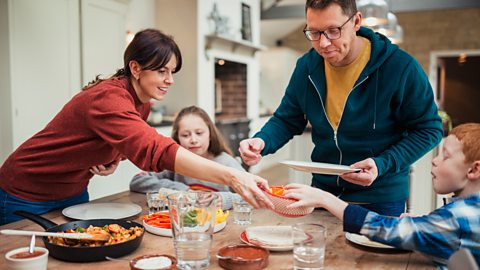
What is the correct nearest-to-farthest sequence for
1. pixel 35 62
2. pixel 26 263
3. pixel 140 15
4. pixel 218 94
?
pixel 26 263 < pixel 35 62 < pixel 140 15 < pixel 218 94

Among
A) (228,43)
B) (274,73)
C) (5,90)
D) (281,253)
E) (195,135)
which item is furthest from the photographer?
(274,73)

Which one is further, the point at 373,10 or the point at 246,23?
the point at 246,23

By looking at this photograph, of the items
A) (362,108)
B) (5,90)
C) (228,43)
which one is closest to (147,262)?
(362,108)

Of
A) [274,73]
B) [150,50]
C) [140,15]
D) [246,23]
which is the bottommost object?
[150,50]

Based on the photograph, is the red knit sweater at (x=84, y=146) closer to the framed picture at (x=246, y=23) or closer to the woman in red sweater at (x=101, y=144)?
the woman in red sweater at (x=101, y=144)

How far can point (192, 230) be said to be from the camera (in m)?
1.14

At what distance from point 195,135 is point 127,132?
37.1 inches

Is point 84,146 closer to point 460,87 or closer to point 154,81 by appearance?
point 154,81

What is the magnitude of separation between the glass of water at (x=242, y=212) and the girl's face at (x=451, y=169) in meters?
0.58

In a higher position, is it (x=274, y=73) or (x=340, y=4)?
(x=274, y=73)

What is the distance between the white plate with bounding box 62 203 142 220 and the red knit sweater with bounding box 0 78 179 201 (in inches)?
3.9

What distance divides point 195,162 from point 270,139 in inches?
24.9

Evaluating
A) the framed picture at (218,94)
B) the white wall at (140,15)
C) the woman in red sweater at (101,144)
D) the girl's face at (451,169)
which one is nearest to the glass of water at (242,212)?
the woman in red sweater at (101,144)

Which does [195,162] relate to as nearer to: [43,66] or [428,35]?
[43,66]
